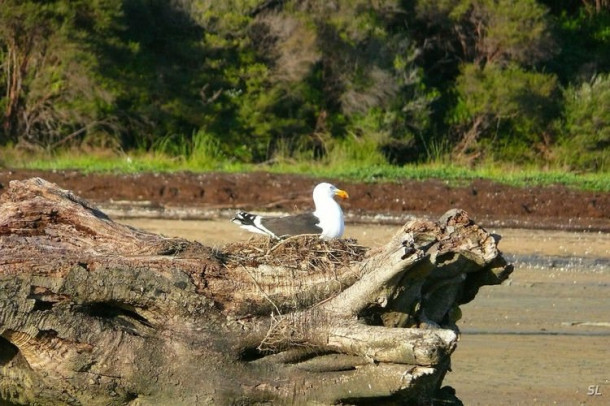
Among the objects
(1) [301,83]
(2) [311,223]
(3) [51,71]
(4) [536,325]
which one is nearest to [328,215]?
(2) [311,223]

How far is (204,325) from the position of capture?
7184 millimetres

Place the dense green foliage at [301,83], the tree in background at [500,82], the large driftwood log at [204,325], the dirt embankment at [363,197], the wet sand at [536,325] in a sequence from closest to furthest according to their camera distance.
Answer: the large driftwood log at [204,325], the wet sand at [536,325], the dirt embankment at [363,197], the dense green foliage at [301,83], the tree in background at [500,82]

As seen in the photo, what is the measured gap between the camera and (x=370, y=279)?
708 cm

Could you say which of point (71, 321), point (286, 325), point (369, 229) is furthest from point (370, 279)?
point (369, 229)

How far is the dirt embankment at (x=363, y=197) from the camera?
62.9ft

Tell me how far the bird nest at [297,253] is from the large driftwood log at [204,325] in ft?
0.27

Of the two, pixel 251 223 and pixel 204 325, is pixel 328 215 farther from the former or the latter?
pixel 204 325

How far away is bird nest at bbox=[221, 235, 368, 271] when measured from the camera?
7.57m

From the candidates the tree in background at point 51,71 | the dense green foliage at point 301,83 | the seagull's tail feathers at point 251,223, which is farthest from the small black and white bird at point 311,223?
the tree in background at point 51,71

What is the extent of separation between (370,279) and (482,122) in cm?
2190

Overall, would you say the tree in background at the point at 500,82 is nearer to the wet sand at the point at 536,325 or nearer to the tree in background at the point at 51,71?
the tree in background at the point at 51,71

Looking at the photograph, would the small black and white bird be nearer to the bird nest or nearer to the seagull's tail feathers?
the seagull's tail feathers

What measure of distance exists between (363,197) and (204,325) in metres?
13.1

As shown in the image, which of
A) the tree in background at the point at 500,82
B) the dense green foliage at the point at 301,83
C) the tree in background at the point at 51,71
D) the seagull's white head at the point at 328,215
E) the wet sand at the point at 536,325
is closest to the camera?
the wet sand at the point at 536,325
